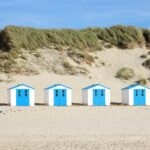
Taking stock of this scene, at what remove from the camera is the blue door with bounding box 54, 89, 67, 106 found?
42719 millimetres

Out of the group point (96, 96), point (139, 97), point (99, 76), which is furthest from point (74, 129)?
point (99, 76)

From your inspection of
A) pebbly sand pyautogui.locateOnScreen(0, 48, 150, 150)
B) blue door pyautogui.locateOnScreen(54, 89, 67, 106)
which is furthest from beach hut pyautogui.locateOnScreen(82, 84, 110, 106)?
pebbly sand pyautogui.locateOnScreen(0, 48, 150, 150)

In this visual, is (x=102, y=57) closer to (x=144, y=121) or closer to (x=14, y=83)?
(x=14, y=83)

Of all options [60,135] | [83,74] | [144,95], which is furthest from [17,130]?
[83,74]

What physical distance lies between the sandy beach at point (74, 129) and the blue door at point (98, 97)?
7.44 metres

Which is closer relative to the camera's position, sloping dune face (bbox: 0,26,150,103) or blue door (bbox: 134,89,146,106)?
blue door (bbox: 134,89,146,106)

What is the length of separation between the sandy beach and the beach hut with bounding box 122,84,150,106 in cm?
794

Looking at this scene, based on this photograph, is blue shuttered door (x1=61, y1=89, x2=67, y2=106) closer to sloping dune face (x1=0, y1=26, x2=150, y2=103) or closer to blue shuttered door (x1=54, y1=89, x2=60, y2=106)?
blue shuttered door (x1=54, y1=89, x2=60, y2=106)

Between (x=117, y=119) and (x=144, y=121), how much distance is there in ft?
5.66

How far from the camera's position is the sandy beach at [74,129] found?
1953cm

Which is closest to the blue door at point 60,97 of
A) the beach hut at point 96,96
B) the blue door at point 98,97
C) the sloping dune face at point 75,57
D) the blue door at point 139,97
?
the beach hut at point 96,96

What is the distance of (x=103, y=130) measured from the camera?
24672 mm

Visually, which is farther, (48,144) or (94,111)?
(94,111)

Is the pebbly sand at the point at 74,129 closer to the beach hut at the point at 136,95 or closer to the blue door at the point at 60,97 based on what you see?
the blue door at the point at 60,97
